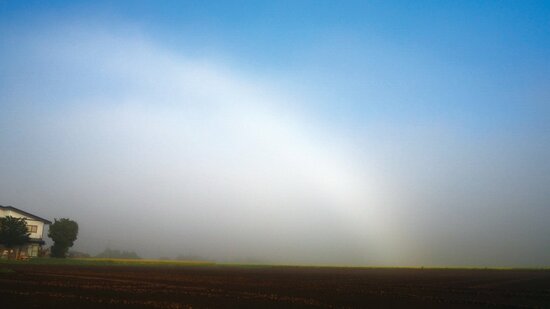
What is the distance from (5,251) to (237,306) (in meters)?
58.8

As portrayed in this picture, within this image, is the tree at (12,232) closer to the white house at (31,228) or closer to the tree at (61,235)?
Answer: the white house at (31,228)

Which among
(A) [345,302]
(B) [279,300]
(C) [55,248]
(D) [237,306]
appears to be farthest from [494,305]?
(C) [55,248]

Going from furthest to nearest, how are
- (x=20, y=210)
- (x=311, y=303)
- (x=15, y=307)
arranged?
(x=20, y=210) → (x=311, y=303) → (x=15, y=307)

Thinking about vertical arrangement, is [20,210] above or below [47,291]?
above

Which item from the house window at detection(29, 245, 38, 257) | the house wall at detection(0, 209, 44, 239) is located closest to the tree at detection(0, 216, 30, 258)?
the house window at detection(29, 245, 38, 257)

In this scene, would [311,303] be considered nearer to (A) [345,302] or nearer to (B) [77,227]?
(A) [345,302]

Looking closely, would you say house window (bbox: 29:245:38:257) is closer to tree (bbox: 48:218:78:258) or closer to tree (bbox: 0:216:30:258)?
tree (bbox: 48:218:78:258)

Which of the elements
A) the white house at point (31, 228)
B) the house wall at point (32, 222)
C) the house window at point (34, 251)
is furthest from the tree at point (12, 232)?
the house wall at point (32, 222)

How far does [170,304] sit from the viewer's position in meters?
18.6

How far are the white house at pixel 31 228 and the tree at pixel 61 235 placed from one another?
223cm

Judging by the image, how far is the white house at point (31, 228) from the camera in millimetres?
67625

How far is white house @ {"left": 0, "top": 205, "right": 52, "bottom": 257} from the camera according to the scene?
67.6 meters

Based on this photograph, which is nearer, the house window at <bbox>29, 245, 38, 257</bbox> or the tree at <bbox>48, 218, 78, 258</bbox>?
the house window at <bbox>29, 245, 38, 257</bbox>

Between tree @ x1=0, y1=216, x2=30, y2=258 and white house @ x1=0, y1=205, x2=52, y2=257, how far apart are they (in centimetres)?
362
